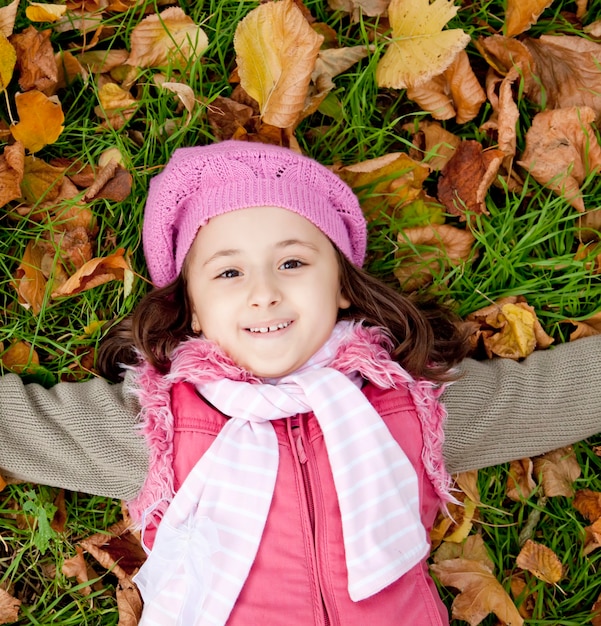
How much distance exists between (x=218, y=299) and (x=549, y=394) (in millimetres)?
1035

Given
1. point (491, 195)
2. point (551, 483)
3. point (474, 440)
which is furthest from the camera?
point (491, 195)

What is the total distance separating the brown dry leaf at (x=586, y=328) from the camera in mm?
2293

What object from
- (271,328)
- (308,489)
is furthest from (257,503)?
(271,328)

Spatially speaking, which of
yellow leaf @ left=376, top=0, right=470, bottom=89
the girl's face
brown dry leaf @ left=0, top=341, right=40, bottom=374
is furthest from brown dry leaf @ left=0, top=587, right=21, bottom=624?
yellow leaf @ left=376, top=0, right=470, bottom=89

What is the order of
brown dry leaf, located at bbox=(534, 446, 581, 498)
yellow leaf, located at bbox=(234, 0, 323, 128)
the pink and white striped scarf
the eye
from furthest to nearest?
1. brown dry leaf, located at bbox=(534, 446, 581, 498)
2. yellow leaf, located at bbox=(234, 0, 323, 128)
3. the eye
4. the pink and white striped scarf

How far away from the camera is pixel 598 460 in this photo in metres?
2.32

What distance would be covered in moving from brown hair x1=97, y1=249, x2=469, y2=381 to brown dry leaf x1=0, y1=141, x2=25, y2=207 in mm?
499

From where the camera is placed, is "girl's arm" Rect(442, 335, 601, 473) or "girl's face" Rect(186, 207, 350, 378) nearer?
"girl's face" Rect(186, 207, 350, 378)

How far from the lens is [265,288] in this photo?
184 centimetres

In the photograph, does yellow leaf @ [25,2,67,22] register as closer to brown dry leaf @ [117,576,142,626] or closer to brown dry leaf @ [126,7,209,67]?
brown dry leaf @ [126,7,209,67]

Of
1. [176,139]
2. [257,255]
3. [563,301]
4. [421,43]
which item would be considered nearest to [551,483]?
[563,301]

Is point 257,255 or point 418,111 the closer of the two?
point 257,255

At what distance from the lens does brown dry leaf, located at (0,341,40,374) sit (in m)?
2.16

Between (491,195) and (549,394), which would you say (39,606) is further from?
(491,195)
